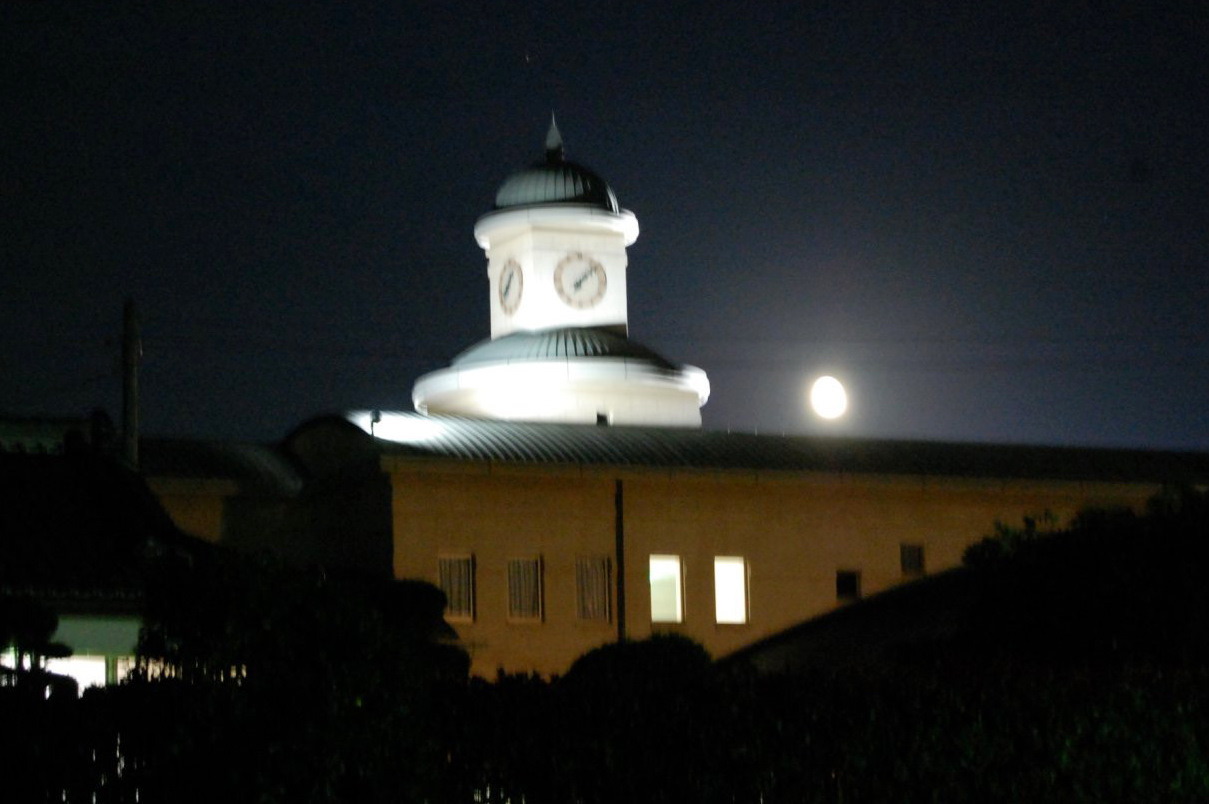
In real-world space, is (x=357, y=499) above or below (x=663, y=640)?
above

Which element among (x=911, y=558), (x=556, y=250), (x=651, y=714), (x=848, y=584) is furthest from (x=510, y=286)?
(x=651, y=714)

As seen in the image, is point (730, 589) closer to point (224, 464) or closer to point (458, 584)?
point (458, 584)

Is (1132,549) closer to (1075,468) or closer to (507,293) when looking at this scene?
(1075,468)

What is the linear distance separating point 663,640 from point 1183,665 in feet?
41.8

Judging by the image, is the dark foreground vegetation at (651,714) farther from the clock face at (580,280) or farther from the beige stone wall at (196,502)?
the clock face at (580,280)

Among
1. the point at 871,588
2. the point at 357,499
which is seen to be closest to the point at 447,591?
the point at 357,499

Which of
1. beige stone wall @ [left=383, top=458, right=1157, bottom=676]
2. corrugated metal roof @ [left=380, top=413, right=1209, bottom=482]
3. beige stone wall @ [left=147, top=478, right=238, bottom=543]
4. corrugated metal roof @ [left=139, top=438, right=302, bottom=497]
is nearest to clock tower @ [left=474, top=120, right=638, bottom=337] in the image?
corrugated metal roof @ [left=380, top=413, right=1209, bottom=482]

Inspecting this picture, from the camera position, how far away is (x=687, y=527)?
41656 mm

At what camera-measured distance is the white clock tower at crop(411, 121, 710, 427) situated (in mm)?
48938

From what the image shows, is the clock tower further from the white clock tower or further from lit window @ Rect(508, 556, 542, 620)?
lit window @ Rect(508, 556, 542, 620)

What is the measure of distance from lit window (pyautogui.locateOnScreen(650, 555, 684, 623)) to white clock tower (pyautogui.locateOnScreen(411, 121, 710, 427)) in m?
6.89

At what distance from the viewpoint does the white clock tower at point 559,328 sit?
4894 centimetres

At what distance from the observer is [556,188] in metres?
51.9

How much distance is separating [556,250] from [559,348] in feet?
10.9
